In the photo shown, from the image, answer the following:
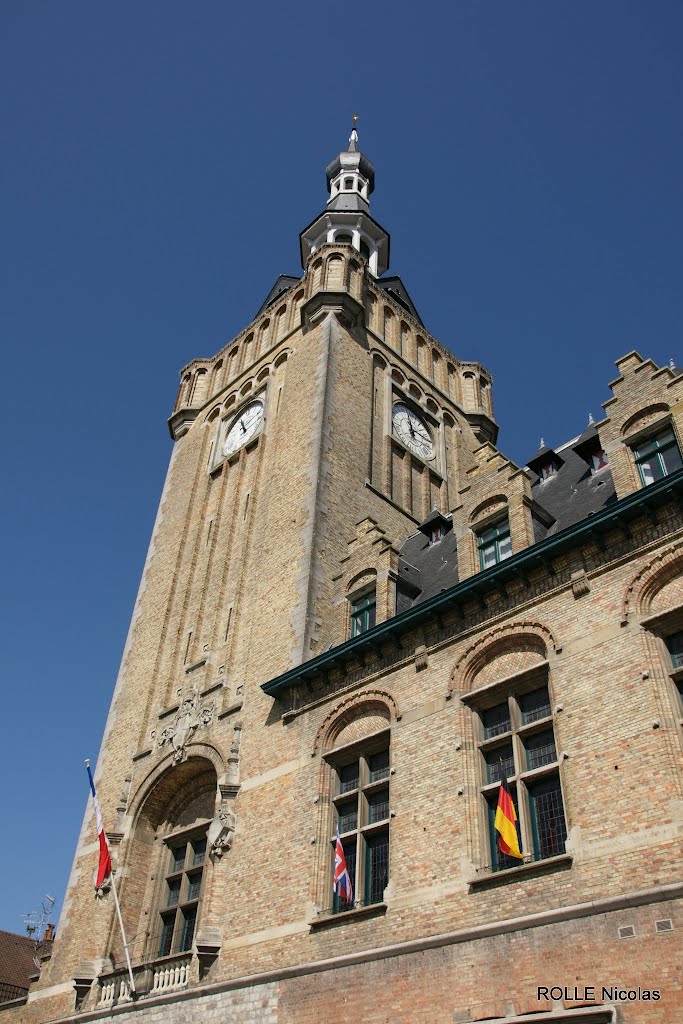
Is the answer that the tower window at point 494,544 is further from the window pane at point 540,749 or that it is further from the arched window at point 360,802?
the window pane at point 540,749

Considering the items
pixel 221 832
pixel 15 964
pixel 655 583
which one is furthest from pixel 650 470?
pixel 15 964

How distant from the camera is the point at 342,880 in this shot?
648 inches

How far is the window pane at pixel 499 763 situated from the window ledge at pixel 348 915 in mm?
2816

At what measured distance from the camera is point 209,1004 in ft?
56.1

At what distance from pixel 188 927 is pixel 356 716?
20.4 ft

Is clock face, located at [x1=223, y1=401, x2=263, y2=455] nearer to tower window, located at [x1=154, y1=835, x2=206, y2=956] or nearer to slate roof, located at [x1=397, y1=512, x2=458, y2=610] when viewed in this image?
slate roof, located at [x1=397, y1=512, x2=458, y2=610]

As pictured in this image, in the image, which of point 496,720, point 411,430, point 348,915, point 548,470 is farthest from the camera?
point 411,430

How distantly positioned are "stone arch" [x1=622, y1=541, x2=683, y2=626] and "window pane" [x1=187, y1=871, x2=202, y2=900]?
1161 centimetres

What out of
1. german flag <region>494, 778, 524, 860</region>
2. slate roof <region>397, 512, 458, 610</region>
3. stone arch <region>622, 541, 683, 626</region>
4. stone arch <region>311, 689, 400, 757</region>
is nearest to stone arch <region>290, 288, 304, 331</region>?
slate roof <region>397, 512, 458, 610</region>

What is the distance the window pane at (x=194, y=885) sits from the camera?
20719mm

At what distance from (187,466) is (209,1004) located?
19.1 meters

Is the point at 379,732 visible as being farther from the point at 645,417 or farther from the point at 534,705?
the point at 645,417

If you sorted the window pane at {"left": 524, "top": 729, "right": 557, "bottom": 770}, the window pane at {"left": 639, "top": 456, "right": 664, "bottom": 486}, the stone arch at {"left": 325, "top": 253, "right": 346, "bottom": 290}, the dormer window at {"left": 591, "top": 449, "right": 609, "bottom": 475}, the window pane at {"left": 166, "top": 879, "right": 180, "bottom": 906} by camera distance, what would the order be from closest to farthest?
1. the window pane at {"left": 524, "top": 729, "right": 557, "bottom": 770}
2. the window pane at {"left": 639, "top": 456, "right": 664, "bottom": 486}
3. the dormer window at {"left": 591, "top": 449, "right": 609, "bottom": 475}
4. the window pane at {"left": 166, "top": 879, "right": 180, "bottom": 906}
5. the stone arch at {"left": 325, "top": 253, "right": 346, "bottom": 290}

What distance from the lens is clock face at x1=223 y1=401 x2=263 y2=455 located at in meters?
30.9
